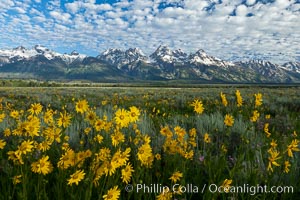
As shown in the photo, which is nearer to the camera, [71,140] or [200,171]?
[200,171]

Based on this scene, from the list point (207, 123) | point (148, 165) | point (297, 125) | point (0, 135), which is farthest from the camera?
point (297, 125)

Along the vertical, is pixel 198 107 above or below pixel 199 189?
above

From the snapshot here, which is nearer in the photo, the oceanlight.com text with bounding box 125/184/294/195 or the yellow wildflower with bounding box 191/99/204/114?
the oceanlight.com text with bounding box 125/184/294/195

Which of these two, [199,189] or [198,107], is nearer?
[199,189]

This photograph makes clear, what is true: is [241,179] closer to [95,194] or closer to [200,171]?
[200,171]

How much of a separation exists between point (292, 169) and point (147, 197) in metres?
1.76

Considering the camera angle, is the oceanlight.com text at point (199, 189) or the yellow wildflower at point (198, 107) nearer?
the oceanlight.com text at point (199, 189)

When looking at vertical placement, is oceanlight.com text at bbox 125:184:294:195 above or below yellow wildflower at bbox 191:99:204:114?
below

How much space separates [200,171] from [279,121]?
192 inches

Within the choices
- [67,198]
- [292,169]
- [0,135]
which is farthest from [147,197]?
[0,135]

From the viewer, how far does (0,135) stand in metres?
4.71

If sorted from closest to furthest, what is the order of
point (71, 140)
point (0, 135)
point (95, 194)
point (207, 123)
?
point (95, 194) → point (71, 140) → point (0, 135) → point (207, 123)

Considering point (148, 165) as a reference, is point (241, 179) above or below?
below

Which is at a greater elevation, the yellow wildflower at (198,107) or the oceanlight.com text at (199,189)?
the yellow wildflower at (198,107)
